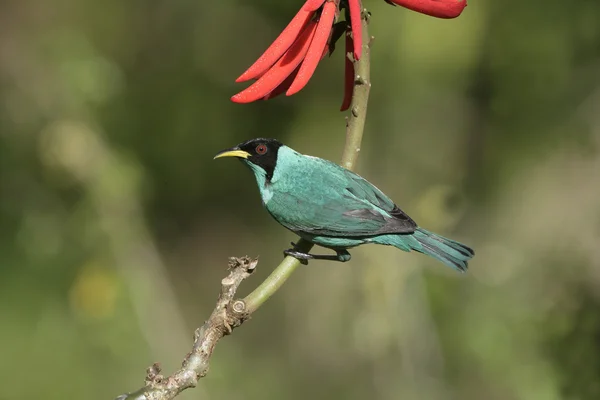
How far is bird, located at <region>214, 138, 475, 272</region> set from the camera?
2439mm

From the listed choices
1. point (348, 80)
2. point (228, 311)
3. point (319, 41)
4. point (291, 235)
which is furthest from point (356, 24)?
point (291, 235)

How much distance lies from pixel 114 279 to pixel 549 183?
235cm

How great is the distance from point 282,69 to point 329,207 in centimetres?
78

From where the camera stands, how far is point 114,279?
13.0 ft

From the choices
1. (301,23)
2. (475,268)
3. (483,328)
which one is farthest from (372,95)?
(301,23)

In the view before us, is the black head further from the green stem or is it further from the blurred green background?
the blurred green background

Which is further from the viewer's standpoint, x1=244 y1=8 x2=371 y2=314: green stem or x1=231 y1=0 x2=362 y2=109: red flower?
x1=244 y1=8 x2=371 y2=314: green stem

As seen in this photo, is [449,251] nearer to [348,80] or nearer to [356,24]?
[348,80]

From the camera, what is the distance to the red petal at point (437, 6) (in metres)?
1.77

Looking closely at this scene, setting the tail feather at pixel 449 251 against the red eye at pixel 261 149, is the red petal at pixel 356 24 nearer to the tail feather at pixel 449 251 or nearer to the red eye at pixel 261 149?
the red eye at pixel 261 149

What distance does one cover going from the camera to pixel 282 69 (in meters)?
1.78

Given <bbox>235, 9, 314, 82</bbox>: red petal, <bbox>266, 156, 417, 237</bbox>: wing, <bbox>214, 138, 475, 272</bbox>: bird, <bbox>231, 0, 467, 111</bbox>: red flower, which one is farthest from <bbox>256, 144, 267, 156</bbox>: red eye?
<bbox>235, 9, 314, 82</bbox>: red petal

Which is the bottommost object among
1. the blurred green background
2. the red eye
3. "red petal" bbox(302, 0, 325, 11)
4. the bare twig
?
the blurred green background

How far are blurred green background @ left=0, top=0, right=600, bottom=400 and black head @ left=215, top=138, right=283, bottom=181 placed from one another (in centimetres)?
86
